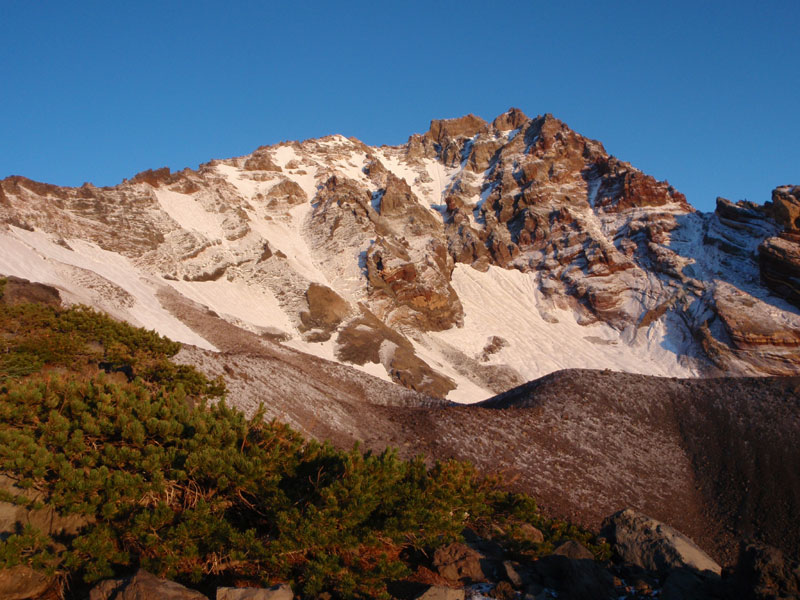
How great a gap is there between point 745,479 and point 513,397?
810 centimetres

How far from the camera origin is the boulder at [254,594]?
5.48 metres

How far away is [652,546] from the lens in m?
8.76

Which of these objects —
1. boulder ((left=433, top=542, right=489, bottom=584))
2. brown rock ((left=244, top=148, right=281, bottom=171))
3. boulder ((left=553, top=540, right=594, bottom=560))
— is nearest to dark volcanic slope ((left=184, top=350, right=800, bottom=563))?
boulder ((left=553, top=540, right=594, bottom=560))

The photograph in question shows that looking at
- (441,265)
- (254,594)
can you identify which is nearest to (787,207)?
(441,265)

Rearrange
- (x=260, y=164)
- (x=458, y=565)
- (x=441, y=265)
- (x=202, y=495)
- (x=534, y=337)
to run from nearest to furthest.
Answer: (x=202, y=495), (x=458, y=565), (x=534, y=337), (x=441, y=265), (x=260, y=164)

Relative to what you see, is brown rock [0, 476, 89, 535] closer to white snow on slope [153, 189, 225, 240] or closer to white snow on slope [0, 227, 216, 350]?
white snow on slope [0, 227, 216, 350]

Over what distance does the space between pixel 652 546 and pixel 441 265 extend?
188 ft

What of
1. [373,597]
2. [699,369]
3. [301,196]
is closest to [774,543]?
[373,597]

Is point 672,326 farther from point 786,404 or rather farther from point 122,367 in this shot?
point 122,367

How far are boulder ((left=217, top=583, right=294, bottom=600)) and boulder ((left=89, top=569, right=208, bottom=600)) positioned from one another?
9.6 inches

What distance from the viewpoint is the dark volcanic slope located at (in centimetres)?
1386

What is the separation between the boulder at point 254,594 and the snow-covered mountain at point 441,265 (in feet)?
75.5

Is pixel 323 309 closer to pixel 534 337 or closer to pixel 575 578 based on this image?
pixel 534 337

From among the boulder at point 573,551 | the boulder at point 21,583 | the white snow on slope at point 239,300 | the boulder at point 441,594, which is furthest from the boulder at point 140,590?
the white snow on slope at point 239,300
